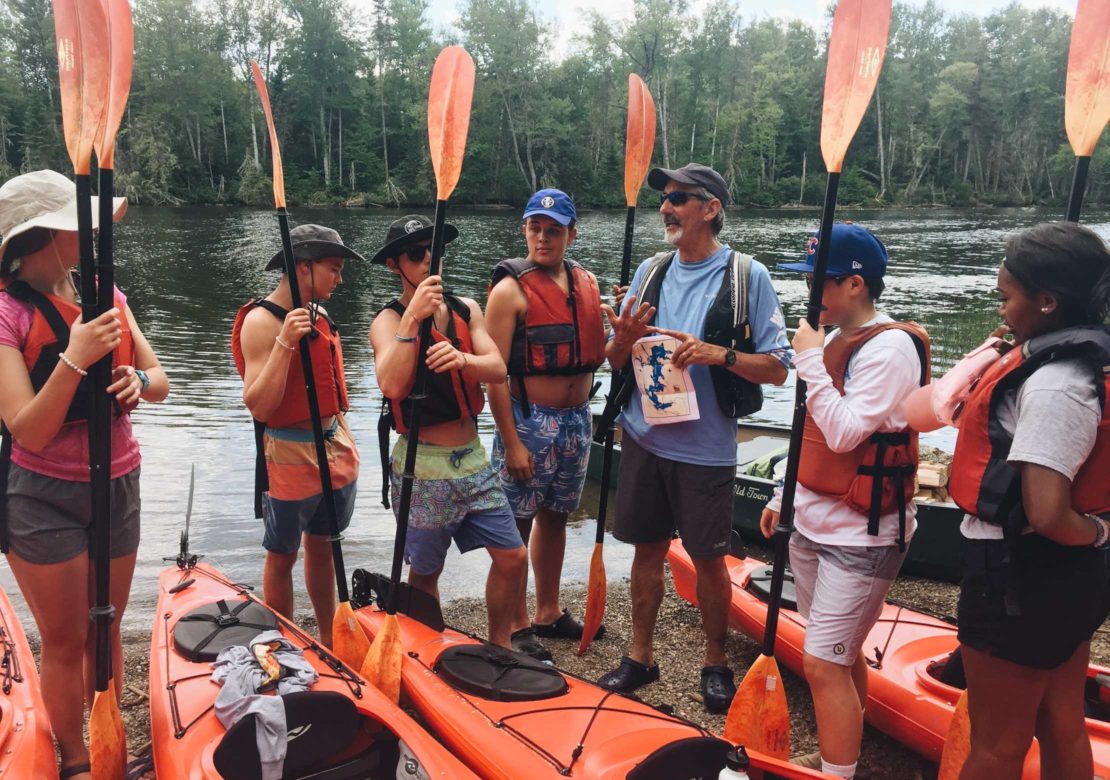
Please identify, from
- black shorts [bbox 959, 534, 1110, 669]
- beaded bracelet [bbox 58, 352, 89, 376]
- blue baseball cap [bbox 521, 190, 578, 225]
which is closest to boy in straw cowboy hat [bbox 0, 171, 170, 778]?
beaded bracelet [bbox 58, 352, 89, 376]

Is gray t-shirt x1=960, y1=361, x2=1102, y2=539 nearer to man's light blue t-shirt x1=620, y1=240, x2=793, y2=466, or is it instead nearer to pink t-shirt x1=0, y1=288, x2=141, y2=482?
man's light blue t-shirt x1=620, y1=240, x2=793, y2=466

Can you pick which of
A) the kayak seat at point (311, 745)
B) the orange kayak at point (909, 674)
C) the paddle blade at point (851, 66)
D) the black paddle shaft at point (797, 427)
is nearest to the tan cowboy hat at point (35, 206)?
the kayak seat at point (311, 745)

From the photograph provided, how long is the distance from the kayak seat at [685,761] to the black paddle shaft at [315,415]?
161cm

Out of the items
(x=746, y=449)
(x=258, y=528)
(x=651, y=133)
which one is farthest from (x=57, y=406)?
(x=746, y=449)

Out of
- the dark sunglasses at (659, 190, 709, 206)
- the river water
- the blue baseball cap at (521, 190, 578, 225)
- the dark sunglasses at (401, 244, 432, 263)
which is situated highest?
the dark sunglasses at (659, 190, 709, 206)

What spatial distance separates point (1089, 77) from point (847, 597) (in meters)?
1.80

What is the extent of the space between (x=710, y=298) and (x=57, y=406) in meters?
2.43

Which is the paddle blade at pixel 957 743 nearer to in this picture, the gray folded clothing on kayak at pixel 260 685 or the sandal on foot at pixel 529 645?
the sandal on foot at pixel 529 645

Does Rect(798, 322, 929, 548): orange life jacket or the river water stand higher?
Rect(798, 322, 929, 548): orange life jacket

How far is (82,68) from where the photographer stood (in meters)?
2.59

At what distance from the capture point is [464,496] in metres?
3.46

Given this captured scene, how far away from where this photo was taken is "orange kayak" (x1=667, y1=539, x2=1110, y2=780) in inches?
121

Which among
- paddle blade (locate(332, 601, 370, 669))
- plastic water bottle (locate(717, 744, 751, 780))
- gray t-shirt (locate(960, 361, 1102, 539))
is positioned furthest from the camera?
paddle blade (locate(332, 601, 370, 669))

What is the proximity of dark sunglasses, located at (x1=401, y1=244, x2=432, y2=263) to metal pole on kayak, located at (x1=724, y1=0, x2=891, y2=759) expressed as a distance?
1.65m
